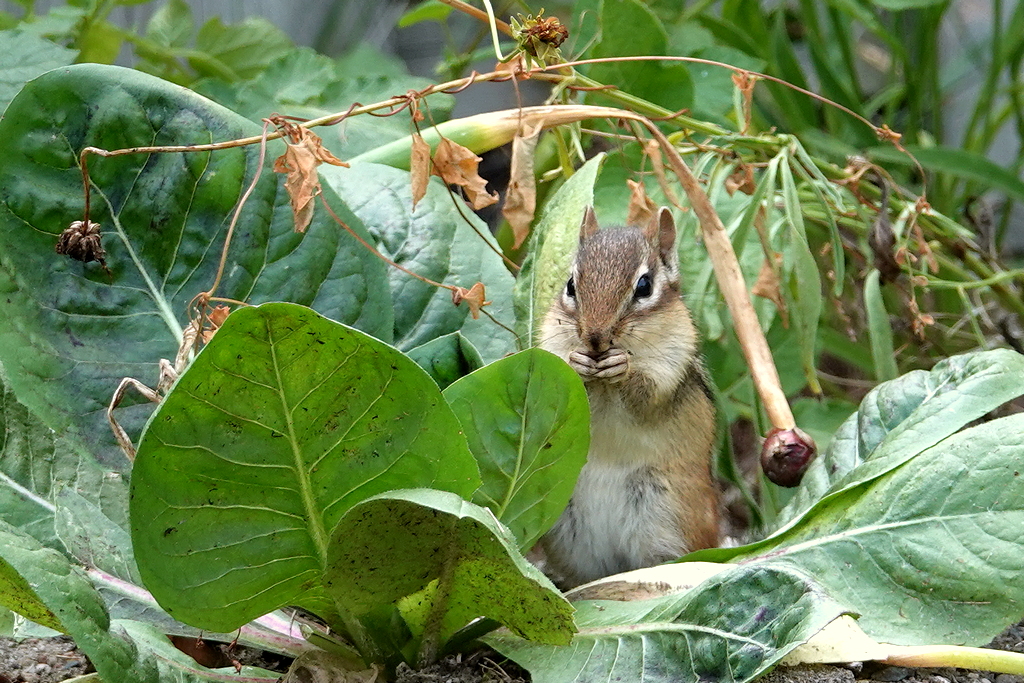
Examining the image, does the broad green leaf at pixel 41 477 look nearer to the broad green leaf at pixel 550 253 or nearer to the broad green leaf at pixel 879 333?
the broad green leaf at pixel 550 253

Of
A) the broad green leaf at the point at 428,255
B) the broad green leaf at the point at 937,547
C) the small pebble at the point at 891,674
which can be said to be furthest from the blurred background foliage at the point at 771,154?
the small pebble at the point at 891,674

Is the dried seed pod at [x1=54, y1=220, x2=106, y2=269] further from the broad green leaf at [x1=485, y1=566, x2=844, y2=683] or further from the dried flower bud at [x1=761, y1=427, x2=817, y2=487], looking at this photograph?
the dried flower bud at [x1=761, y1=427, x2=817, y2=487]

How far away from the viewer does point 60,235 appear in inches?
63.7

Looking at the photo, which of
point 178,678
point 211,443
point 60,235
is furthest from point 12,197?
point 178,678

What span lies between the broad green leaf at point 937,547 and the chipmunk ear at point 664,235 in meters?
0.69

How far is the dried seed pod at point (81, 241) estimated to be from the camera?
4.86 feet

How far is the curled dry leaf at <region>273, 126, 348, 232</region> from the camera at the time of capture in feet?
5.11

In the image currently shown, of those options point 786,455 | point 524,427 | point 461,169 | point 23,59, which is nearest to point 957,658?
point 786,455

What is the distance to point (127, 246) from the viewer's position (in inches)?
66.4

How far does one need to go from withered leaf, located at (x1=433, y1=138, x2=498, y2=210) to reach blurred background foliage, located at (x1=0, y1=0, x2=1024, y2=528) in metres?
0.12

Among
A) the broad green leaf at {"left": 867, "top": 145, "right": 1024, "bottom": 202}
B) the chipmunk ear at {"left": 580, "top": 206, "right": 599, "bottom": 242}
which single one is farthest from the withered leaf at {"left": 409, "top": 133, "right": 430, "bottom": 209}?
the broad green leaf at {"left": 867, "top": 145, "right": 1024, "bottom": 202}

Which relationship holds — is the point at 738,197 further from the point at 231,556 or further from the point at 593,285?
the point at 231,556

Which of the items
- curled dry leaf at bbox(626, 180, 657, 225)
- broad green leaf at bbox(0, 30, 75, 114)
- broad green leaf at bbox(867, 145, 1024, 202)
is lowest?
broad green leaf at bbox(867, 145, 1024, 202)

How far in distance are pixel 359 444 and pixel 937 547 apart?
2.53ft
